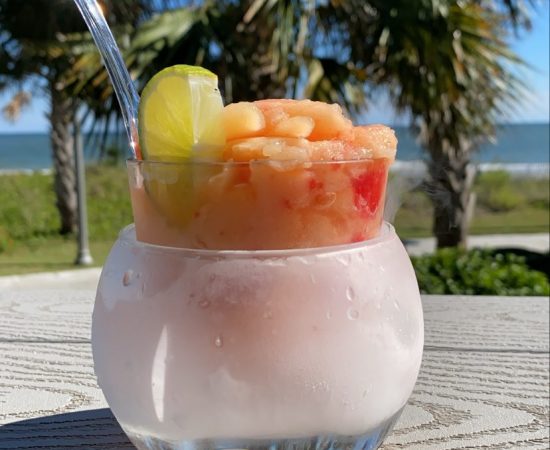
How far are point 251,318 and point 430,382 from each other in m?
0.35

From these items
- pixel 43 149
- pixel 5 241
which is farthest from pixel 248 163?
pixel 43 149

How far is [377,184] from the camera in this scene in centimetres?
49

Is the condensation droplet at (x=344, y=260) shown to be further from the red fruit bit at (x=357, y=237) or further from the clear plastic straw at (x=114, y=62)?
the clear plastic straw at (x=114, y=62)

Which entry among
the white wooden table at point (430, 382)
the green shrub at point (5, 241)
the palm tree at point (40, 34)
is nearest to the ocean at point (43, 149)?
the green shrub at point (5, 241)

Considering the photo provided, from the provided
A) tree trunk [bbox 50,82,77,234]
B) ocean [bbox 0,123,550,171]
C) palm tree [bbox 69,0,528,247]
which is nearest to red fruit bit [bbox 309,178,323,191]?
palm tree [bbox 69,0,528,247]

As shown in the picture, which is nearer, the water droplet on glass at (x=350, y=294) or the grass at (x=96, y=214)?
the water droplet on glass at (x=350, y=294)

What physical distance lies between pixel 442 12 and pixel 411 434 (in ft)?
11.3

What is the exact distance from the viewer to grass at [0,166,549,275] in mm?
7008

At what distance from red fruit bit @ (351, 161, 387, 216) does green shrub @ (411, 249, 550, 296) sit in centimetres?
248

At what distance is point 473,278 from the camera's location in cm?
317

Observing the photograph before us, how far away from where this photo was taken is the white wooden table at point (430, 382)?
1.85 ft

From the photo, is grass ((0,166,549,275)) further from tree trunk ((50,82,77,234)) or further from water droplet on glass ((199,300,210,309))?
water droplet on glass ((199,300,210,309))

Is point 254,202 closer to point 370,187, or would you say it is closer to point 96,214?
point 370,187

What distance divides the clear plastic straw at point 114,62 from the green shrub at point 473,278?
97.2 inches
